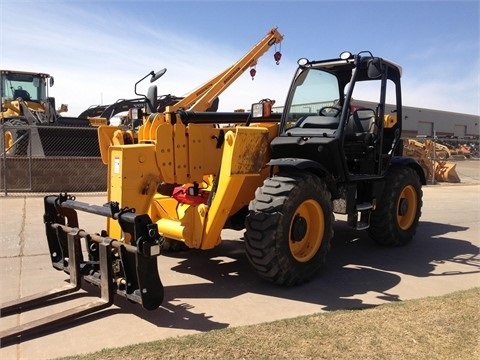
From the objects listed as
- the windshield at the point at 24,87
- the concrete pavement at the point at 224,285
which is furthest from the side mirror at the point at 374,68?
the windshield at the point at 24,87

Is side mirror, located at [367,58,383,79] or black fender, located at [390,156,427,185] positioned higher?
side mirror, located at [367,58,383,79]

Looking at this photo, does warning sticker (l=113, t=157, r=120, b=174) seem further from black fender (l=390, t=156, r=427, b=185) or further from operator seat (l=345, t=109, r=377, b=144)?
black fender (l=390, t=156, r=427, b=185)

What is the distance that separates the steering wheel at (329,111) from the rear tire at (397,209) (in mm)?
1511

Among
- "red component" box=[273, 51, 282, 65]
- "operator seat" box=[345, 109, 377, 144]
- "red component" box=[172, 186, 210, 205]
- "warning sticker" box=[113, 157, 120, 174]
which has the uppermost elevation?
"red component" box=[273, 51, 282, 65]

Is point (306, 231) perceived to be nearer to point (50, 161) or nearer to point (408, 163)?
point (408, 163)

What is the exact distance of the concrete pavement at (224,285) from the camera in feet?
12.6

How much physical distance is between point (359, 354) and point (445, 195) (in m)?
12.4

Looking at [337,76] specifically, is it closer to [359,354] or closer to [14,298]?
[359,354]

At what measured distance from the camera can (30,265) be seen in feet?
18.8

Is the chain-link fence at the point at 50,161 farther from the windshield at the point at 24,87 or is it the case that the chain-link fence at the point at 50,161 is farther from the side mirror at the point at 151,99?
the side mirror at the point at 151,99

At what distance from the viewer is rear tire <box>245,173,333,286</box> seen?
4.77 meters

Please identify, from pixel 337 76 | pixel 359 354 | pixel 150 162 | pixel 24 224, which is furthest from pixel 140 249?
pixel 24 224

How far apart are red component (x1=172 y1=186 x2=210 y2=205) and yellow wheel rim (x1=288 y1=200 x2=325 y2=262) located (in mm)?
1084

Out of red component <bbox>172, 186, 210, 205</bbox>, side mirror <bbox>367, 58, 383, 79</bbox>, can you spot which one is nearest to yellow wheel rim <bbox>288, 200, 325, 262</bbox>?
red component <bbox>172, 186, 210, 205</bbox>
